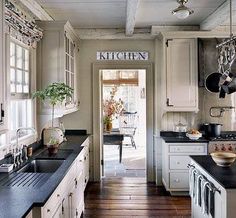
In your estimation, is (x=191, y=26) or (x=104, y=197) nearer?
(x=104, y=197)

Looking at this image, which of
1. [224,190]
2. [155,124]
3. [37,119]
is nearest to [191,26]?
[155,124]

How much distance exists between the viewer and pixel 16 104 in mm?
3777

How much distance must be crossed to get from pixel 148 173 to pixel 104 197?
3.65ft

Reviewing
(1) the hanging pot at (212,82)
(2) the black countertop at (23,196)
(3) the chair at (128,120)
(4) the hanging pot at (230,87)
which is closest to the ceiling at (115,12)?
(1) the hanging pot at (212,82)

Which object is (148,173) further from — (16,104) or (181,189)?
(16,104)

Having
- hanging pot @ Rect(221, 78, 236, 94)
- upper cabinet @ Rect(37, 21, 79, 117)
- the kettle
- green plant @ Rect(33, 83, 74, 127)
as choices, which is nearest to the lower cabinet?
the kettle

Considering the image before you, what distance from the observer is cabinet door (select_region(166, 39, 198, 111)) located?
202 inches

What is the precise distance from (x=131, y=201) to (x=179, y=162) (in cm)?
93

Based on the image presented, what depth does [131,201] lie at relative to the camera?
4.72 metres

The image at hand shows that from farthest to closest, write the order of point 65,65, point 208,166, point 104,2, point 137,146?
point 137,146, point 65,65, point 104,2, point 208,166

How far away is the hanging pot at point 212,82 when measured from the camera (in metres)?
5.17

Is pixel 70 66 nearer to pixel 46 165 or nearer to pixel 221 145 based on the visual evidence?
pixel 46 165

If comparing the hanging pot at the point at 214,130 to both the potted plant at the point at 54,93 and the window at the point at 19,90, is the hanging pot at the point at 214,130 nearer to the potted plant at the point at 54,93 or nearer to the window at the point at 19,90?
the potted plant at the point at 54,93

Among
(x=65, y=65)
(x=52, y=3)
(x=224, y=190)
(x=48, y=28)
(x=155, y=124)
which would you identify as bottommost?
(x=224, y=190)
